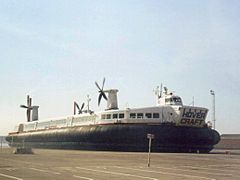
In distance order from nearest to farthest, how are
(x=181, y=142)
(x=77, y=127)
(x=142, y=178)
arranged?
(x=142, y=178) < (x=181, y=142) < (x=77, y=127)

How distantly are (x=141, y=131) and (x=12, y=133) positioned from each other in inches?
2377

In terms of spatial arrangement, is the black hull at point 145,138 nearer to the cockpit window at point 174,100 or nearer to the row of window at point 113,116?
the row of window at point 113,116

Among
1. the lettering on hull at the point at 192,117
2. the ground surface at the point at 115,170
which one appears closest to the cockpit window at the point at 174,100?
the lettering on hull at the point at 192,117

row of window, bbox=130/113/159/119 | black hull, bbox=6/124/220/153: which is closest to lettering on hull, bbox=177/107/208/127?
black hull, bbox=6/124/220/153

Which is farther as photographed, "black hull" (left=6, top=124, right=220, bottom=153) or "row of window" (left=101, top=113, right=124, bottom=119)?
"row of window" (left=101, top=113, right=124, bottom=119)

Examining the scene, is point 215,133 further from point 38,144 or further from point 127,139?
point 38,144

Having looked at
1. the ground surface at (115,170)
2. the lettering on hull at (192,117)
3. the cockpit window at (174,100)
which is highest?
the cockpit window at (174,100)


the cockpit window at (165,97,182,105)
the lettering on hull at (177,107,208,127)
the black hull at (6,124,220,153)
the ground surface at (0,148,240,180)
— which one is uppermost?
the cockpit window at (165,97,182,105)

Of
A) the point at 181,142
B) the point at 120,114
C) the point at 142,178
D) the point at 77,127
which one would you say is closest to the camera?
the point at 142,178

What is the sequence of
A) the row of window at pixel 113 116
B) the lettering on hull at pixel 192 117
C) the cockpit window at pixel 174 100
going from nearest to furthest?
the lettering on hull at pixel 192 117
the row of window at pixel 113 116
the cockpit window at pixel 174 100

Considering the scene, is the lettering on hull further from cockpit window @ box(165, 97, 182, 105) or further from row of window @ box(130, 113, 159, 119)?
row of window @ box(130, 113, 159, 119)

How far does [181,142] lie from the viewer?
60875 mm

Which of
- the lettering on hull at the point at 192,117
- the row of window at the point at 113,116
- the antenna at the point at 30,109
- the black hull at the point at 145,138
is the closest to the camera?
the black hull at the point at 145,138

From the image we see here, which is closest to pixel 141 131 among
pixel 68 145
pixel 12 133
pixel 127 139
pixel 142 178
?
pixel 127 139
